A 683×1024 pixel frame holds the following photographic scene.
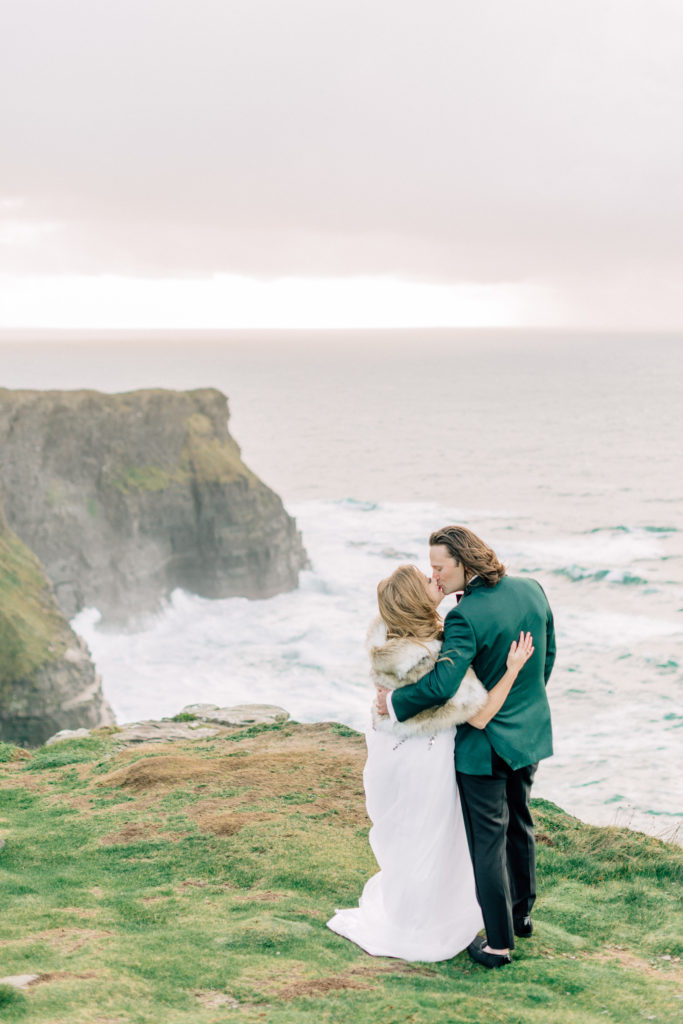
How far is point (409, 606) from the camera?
6273 mm

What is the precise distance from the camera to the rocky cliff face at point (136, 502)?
46312mm

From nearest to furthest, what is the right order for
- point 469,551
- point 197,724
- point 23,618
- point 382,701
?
point 469,551, point 382,701, point 197,724, point 23,618

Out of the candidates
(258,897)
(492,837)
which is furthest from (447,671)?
(258,897)

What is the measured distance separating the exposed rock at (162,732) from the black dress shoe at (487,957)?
10303 mm

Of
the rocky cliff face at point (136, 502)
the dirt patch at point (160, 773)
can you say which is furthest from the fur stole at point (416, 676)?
the rocky cliff face at point (136, 502)

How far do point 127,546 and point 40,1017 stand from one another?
44047mm

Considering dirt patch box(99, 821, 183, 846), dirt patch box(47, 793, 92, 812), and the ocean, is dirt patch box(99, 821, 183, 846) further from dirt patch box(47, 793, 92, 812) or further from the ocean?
the ocean

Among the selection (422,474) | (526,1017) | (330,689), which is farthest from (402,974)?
(422,474)

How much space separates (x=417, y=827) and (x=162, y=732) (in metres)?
11.1

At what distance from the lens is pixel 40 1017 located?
217 inches

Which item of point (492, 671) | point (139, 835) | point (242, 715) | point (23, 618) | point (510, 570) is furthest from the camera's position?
point (510, 570)

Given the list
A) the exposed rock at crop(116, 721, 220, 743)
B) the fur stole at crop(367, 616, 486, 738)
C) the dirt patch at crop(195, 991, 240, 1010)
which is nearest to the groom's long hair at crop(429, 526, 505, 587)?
the fur stole at crop(367, 616, 486, 738)

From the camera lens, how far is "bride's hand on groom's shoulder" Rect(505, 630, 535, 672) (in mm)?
6184

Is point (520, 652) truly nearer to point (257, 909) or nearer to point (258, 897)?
point (257, 909)
